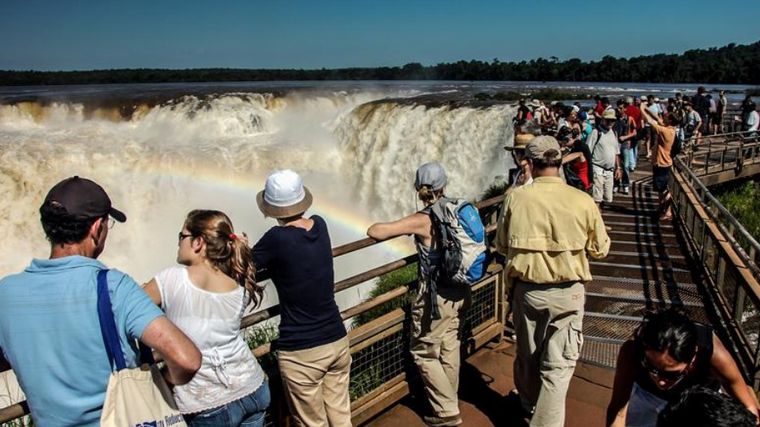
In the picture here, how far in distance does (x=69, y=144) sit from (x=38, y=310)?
21951mm

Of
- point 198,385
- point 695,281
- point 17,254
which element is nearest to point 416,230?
point 198,385

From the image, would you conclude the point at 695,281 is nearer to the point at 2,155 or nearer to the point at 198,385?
the point at 198,385

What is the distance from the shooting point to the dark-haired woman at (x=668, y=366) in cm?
226

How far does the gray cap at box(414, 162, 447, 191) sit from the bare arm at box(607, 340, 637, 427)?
1.38 m

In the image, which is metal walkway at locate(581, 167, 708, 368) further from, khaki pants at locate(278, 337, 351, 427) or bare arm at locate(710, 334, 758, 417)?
khaki pants at locate(278, 337, 351, 427)

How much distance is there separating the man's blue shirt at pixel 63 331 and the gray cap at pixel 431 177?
1.92 m

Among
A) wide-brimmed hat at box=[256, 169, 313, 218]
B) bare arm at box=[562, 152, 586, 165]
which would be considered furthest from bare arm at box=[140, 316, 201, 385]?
bare arm at box=[562, 152, 586, 165]

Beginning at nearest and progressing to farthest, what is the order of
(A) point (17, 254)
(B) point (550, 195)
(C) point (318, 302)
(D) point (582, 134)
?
(C) point (318, 302), (B) point (550, 195), (D) point (582, 134), (A) point (17, 254)

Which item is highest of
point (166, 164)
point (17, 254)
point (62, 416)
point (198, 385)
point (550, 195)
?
point (550, 195)

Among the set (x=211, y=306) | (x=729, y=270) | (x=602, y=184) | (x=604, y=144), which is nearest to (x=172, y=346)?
(x=211, y=306)

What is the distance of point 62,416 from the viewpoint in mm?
1945

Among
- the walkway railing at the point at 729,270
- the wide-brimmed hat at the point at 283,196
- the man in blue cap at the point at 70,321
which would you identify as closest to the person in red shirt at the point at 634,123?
the walkway railing at the point at 729,270

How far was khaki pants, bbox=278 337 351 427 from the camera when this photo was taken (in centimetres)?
297

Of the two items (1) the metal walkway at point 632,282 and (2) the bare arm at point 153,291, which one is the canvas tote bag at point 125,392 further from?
(1) the metal walkway at point 632,282
